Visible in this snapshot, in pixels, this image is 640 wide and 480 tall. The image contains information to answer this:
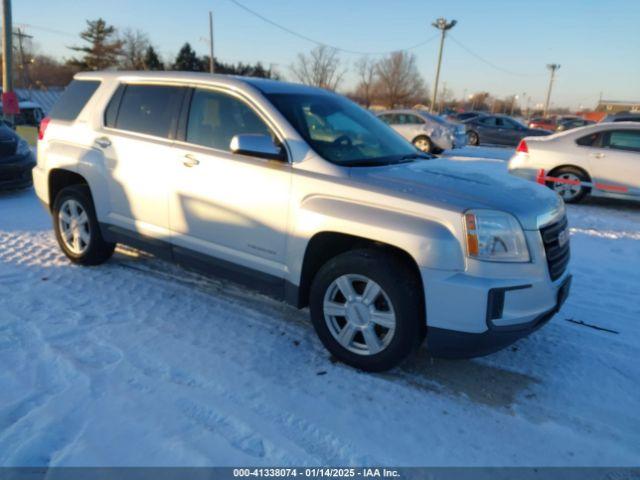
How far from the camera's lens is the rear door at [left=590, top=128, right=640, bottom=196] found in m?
8.63

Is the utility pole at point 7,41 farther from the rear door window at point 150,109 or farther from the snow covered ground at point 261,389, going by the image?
the snow covered ground at point 261,389

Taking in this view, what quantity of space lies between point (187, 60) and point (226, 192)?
61.3 meters

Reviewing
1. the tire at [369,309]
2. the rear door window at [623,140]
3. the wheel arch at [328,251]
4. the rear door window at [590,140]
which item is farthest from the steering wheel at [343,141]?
the rear door window at [623,140]

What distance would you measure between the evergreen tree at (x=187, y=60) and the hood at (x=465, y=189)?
59.5 m

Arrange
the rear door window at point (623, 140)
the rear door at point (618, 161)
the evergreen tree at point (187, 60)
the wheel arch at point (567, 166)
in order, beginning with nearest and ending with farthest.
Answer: the rear door at point (618, 161)
the rear door window at point (623, 140)
the wheel arch at point (567, 166)
the evergreen tree at point (187, 60)

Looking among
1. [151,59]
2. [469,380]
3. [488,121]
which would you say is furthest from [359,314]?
[151,59]

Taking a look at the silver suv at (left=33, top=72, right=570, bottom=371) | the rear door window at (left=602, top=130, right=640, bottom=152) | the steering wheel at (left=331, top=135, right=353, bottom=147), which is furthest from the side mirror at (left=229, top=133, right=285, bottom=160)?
the rear door window at (left=602, top=130, right=640, bottom=152)

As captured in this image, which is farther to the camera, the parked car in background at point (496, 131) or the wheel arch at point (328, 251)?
the parked car in background at point (496, 131)

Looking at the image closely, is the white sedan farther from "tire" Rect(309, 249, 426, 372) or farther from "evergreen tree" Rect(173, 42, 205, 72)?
"evergreen tree" Rect(173, 42, 205, 72)

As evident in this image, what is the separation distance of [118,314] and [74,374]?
90 centimetres

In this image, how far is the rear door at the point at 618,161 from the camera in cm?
863

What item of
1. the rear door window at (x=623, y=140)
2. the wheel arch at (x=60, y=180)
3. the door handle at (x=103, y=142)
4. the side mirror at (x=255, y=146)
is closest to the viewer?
the side mirror at (x=255, y=146)

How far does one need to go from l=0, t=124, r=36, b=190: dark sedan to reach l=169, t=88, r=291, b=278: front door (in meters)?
5.37

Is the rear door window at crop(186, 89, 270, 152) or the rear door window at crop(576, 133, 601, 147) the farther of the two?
the rear door window at crop(576, 133, 601, 147)
